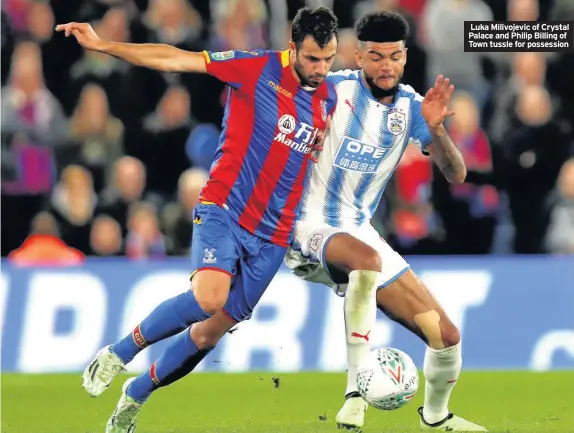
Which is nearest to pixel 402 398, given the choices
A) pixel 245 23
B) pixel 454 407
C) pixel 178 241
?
pixel 454 407

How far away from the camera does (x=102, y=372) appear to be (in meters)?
8.23

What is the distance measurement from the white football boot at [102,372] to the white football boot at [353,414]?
1.39 meters

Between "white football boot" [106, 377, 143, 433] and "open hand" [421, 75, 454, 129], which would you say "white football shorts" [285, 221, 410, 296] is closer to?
"open hand" [421, 75, 454, 129]

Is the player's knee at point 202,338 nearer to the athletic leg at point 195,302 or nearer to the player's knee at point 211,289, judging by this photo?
the athletic leg at point 195,302

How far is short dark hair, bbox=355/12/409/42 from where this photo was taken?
8.50 m

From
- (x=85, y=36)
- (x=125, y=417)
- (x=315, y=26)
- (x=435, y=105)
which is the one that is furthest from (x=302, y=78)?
(x=125, y=417)

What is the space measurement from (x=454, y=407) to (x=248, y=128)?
10.5 feet

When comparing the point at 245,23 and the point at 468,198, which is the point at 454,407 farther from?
the point at 245,23

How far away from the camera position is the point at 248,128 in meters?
8.51

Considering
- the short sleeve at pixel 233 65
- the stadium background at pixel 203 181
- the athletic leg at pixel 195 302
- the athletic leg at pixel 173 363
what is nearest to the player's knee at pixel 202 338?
the athletic leg at pixel 173 363

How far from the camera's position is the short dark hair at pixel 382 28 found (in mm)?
8500

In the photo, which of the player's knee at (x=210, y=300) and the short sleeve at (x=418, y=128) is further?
the short sleeve at (x=418, y=128)

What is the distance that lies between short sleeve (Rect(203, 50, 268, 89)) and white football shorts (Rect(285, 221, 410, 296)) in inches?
41.5

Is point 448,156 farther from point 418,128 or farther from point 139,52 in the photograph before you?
point 139,52
